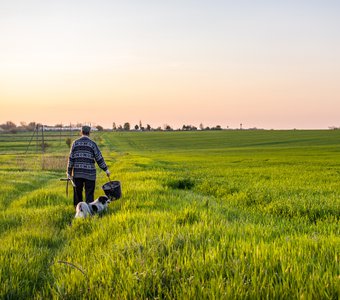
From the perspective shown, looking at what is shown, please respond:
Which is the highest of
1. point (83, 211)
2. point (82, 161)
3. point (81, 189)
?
point (82, 161)

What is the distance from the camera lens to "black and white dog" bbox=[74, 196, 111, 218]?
7.32 m

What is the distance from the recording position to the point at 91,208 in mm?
7613

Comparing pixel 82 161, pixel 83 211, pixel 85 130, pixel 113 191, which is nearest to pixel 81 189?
pixel 82 161

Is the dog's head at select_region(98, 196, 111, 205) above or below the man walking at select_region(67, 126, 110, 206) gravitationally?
below

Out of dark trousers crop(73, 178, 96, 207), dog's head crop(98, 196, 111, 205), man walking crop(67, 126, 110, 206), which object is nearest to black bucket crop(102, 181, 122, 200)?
man walking crop(67, 126, 110, 206)

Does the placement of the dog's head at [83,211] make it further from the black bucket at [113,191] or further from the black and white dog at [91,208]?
the black bucket at [113,191]

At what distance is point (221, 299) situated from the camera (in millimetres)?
2895

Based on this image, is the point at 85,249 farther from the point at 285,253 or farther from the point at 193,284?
the point at 285,253

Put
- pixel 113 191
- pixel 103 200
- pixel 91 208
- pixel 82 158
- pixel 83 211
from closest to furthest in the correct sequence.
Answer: pixel 83 211, pixel 91 208, pixel 103 200, pixel 113 191, pixel 82 158

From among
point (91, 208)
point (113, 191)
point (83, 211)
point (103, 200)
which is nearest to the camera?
point (83, 211)

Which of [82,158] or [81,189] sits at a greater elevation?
[82,158]

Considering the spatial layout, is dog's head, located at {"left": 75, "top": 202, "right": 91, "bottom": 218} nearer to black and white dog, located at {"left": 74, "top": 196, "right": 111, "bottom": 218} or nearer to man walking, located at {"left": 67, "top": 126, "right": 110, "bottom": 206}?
black and white dog, located at {"left": 74, "top": 196, "right": 111, "bottom": 218}

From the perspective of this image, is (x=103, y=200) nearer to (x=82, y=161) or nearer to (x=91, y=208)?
(x=91, y=208)

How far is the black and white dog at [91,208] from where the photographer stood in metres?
7.32
